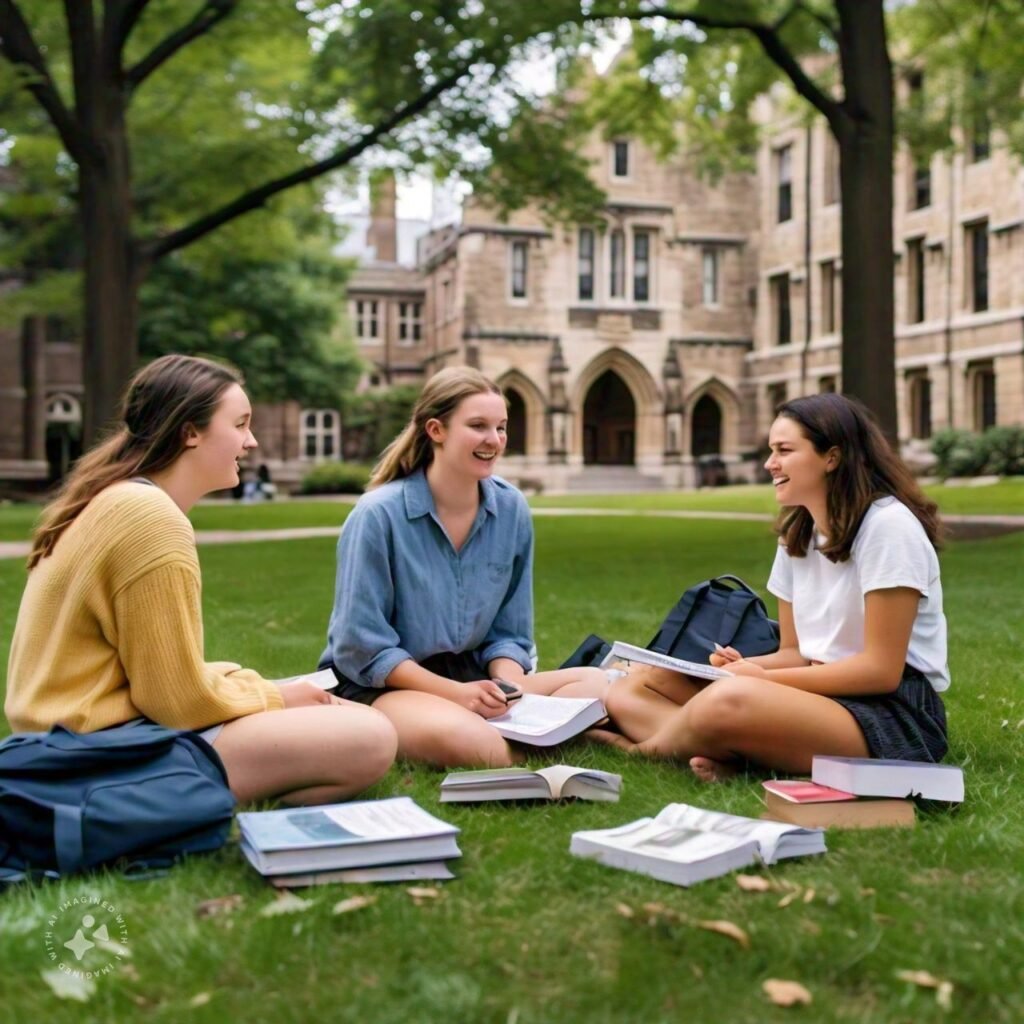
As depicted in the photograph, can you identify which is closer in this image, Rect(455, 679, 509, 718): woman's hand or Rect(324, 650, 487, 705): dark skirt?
Rect(455, 679, 509, 718): woman's hand

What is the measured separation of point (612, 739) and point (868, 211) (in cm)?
1013

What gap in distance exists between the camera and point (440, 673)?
16.5 feet

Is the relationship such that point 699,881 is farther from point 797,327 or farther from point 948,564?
point 797,327

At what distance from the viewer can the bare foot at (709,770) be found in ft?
14.2

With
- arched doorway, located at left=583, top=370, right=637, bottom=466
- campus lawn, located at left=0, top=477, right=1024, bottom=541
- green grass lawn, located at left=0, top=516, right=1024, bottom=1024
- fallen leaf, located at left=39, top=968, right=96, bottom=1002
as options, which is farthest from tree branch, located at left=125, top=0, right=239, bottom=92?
arched doorway, located at left=583, top=370, right=637, bottom=466

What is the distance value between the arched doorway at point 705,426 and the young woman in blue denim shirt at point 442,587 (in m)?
41.2

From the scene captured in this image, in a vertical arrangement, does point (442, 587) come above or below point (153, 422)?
below

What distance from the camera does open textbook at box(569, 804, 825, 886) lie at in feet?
10.4

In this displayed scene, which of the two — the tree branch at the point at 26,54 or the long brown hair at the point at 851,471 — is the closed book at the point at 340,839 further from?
the tree branch at the point at 26,54

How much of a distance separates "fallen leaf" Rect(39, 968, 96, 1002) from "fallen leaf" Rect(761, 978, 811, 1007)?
1285 millimetres

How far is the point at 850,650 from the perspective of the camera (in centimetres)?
433

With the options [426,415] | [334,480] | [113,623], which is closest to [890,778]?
[426,415]

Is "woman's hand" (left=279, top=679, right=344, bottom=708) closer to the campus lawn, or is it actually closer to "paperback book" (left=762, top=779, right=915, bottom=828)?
"paperback book" (left=762, top=779, right=915, bottom=828)

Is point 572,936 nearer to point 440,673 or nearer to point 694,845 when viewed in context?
point 694,845
